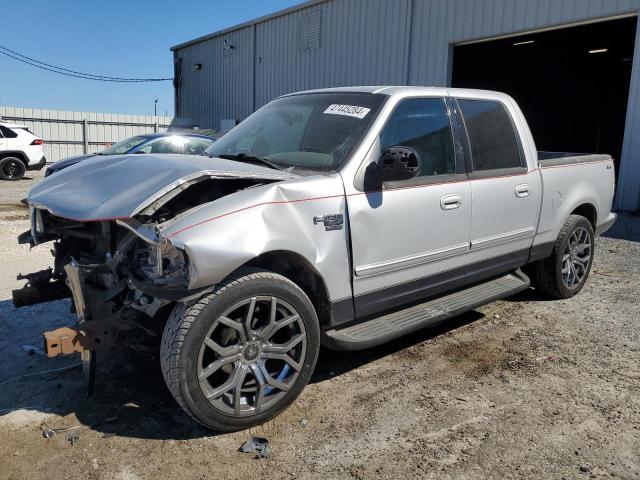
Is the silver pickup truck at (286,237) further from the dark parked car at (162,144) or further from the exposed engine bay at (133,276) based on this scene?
the dark parked car at (162,144)

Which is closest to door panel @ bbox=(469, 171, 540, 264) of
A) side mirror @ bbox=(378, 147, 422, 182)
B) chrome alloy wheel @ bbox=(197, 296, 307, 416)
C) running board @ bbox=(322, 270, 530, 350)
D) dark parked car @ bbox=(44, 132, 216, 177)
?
running board @ bbox=(322, 270, 530, 350)

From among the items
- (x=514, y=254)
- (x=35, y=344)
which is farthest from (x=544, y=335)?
(x=35, y=344)

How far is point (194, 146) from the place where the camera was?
1073 centimetres

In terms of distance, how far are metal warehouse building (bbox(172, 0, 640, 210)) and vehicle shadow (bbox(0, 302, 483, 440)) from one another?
10.5m

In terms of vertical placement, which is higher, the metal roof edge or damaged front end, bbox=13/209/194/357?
the metal roof edge

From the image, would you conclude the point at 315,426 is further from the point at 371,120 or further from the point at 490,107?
the point at 490,107

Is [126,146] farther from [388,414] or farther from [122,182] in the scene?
[388,414]

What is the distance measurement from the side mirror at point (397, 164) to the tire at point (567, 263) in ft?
8.23

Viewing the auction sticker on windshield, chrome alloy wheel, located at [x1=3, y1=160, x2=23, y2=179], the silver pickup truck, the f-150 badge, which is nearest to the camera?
the silver pickup truck

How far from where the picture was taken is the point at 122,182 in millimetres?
3123

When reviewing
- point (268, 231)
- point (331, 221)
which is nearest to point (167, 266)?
point (268, 231)

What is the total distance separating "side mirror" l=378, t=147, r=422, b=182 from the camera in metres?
3.30

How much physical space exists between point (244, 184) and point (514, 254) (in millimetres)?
2652

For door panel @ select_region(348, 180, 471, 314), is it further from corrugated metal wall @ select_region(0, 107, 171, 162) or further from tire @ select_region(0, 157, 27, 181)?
corrugated metal wall @ select_region(0, 107, 171, 162)
